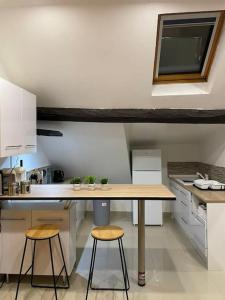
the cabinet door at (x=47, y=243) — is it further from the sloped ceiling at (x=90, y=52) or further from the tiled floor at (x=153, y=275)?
the sloped ceiling at (x=90, y=52)

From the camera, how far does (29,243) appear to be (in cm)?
256

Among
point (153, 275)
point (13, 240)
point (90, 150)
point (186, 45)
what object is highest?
point (186, 45)

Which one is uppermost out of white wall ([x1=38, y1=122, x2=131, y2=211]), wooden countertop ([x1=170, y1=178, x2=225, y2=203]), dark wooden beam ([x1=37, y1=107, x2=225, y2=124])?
dark wooden beam ([x1=37, y1=107, x2=225, y2=124])

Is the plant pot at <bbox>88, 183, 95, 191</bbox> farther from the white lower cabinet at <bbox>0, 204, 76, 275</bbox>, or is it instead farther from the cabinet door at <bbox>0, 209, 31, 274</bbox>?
the cabinet door at <bbox>0, 209, 31, 274</bbox>

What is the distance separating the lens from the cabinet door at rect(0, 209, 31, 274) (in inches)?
101

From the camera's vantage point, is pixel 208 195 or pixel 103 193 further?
pixel 208 195

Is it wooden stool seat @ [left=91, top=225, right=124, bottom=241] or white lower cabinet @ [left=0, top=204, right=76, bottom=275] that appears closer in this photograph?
wooden stool seat @ [left=91, top=225, right=124, bottom=241]

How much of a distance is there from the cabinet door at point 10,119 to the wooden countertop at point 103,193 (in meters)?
0.49

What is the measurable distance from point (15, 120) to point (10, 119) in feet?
0.32

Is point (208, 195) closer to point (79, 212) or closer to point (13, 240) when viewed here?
point (79, 212)

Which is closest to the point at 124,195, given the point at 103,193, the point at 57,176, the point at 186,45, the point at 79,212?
the point at 103,193

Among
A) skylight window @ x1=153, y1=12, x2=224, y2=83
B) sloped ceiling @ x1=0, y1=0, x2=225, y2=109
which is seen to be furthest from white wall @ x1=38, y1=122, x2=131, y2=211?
skylight window @ x1=153, y1=12, x2=224, y2=83

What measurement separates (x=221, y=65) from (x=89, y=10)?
153 centimetres

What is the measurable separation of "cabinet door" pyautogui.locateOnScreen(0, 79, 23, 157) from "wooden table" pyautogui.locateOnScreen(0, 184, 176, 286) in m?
0.51
